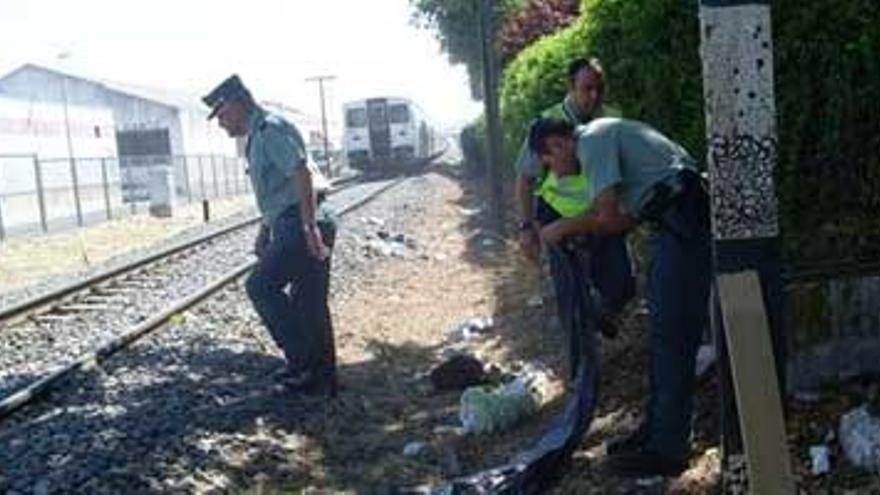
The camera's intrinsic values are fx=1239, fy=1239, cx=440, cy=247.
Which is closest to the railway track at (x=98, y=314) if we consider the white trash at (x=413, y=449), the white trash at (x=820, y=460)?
the white trash at (x=413, y=449)

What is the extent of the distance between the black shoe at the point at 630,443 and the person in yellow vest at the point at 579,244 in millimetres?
483

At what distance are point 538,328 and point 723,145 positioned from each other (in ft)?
22.5

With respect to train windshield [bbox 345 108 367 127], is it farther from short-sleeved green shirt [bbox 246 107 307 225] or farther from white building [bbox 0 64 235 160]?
short-sleeved green shirt [bbox 246 107 307 225]

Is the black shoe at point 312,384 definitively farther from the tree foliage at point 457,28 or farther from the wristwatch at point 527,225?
the tree foliage at point 457,28

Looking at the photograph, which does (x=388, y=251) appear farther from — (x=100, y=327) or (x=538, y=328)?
(x=538, y=328)

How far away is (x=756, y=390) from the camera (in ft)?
10.3

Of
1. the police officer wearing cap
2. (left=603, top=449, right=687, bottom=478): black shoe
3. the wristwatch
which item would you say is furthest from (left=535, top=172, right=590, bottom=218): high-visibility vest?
the police officer wearing cap

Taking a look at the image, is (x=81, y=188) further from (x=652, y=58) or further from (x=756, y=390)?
(x=756, y=390)

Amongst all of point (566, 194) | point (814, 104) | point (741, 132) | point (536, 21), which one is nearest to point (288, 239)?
point (566, 194)

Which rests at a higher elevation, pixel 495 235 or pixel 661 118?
pixel 661 118

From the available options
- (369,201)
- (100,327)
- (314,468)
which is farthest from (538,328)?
(369,201)

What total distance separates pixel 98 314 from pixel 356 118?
3471 cm

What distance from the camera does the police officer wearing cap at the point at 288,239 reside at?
800cm

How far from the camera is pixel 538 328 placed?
33.2 ft
